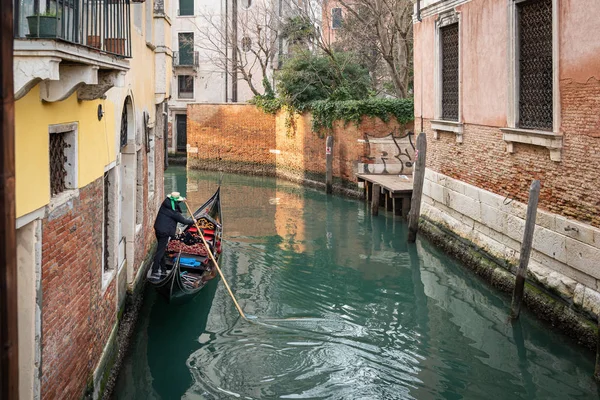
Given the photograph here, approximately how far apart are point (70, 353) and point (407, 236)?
7.87 m

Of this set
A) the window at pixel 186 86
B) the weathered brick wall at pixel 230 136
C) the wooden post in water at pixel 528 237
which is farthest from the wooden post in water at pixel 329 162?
the window at pixel 186 86

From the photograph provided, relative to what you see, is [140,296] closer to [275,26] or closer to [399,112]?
[399,112]

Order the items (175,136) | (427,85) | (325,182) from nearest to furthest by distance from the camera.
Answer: (427,85), (325,182), (175,136)

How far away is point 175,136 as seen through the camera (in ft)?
82.7

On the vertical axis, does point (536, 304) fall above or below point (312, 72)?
below

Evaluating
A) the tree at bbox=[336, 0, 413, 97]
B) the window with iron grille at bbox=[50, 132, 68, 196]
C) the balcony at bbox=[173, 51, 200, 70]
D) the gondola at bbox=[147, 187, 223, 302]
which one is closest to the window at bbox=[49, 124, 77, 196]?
the window with iron grille at bbox=[50, 132, 68, 196]

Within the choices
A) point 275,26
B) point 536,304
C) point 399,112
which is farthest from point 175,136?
point 536,304

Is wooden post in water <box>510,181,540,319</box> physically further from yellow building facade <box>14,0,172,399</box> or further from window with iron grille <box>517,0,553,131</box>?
yellow building facade <box>14,0,172,399</box>

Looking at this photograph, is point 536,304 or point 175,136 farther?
point 175,136

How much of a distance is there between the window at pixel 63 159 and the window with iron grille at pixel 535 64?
4.76 metres

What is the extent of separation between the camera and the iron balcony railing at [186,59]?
25688 millimetres

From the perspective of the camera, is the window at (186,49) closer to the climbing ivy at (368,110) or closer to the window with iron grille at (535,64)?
the climbing ivy at (368,110)

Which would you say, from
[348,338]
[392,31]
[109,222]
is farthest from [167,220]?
[392,31]

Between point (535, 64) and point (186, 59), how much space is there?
2003 centimetres
